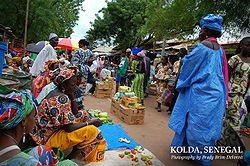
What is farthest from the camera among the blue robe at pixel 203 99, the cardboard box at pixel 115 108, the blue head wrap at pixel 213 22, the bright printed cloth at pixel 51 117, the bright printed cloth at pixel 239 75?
the cardboard box at pixel 115 108

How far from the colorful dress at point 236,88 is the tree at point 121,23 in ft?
60.0

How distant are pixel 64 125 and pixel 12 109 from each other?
1.43 metres

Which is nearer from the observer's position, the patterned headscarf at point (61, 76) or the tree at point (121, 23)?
the patterned headscarf at point (61, 76)

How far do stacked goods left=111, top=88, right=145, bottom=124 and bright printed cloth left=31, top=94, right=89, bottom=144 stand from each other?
2.94 metres

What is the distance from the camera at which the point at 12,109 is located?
4.80 feet

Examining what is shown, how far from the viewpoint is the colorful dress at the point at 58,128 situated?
2.75m

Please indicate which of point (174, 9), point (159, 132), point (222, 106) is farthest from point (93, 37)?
point (222, 106)

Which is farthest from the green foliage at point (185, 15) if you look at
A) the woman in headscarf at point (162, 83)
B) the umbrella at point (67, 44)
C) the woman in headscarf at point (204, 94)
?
the woman in headscarf at point (204, 94)

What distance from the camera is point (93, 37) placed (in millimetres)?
29469

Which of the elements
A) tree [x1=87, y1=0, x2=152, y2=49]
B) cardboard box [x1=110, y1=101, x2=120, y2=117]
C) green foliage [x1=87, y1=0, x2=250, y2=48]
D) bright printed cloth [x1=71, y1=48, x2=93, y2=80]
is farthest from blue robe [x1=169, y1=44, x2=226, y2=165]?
tree [x1=87, y1=0, x2=152, y2=49]

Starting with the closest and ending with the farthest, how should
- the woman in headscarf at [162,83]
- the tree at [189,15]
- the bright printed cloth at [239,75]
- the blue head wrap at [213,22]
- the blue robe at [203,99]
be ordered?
1. the blue robe at [203,99]
2. the blue head wrap at [213,22]
3. the bright printed cloth at [239,75]
4. the woman in headscarf at [162,83]
5. the tree at [189,15]

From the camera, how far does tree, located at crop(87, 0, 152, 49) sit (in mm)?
23188

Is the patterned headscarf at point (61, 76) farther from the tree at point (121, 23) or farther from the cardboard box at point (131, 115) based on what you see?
the tree at point (121, 23)

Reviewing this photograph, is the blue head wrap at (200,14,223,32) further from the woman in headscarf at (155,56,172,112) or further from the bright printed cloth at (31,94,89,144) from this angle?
the woman in headscarf at (155,56,172,112)
